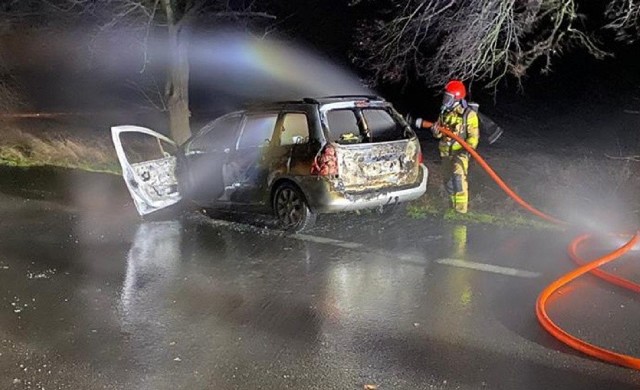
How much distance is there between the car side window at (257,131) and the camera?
8.15 meters

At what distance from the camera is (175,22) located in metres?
13.2

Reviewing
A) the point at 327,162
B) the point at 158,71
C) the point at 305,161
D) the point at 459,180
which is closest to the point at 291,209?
the point at 305,161

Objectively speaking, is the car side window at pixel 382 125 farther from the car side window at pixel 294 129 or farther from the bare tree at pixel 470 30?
the bare tree at pixel 470 30

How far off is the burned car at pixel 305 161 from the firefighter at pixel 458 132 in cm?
60

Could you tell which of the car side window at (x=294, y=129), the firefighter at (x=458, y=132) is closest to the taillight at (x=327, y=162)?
the car side window at (x=294, y=129)

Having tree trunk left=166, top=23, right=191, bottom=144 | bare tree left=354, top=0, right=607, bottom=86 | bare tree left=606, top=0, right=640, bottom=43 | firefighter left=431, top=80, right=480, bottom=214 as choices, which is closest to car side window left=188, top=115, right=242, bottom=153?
firefighter left=431, top=80, right=480, bottom=214

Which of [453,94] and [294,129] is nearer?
[294,129]

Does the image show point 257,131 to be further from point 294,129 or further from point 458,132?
point 458,132

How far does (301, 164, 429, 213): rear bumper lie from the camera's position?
750 cm

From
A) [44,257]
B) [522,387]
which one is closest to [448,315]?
[522,387]

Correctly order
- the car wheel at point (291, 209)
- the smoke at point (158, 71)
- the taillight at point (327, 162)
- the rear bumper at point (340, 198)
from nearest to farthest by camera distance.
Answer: the taillight at point (327, 162) → the rear bumper at point (340, 198) → the car wheel at point (291, 209) → the smoke at point (158, 71)

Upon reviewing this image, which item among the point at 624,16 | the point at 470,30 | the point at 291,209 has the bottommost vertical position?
the point at 291,209

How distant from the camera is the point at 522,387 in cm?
404

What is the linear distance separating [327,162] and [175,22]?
716 cm
